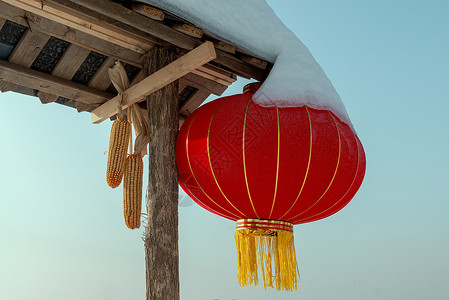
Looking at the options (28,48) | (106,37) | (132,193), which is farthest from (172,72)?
(28,48)

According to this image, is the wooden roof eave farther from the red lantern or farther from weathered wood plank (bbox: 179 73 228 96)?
the red lantern

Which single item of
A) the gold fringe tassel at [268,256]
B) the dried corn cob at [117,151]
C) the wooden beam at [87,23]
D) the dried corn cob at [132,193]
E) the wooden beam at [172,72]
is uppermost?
the wooden beam at [87,23]

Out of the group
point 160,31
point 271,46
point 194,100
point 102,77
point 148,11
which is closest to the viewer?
point 148,11

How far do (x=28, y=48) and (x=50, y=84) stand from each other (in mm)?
413

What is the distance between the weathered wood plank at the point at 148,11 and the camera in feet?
10.9

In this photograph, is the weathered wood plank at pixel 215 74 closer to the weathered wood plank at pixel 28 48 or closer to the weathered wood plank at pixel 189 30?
the weathered wood plank at pixel 189 30

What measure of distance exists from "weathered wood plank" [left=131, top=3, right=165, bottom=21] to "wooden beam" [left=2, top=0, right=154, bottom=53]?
17 cm

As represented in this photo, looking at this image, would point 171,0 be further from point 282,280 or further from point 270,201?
point 282,280

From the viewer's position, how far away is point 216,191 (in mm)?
3568

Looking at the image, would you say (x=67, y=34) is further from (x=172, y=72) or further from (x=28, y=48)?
(x=172, y=72)

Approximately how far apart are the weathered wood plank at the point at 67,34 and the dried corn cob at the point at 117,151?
54 cm

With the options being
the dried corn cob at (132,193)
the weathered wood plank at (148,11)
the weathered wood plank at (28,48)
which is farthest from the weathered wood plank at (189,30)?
the weathered wood plank at (28,48)

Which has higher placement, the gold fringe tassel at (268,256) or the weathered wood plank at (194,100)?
the weathered wood plank at (194,100)

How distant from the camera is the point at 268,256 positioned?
3766 millimetres
